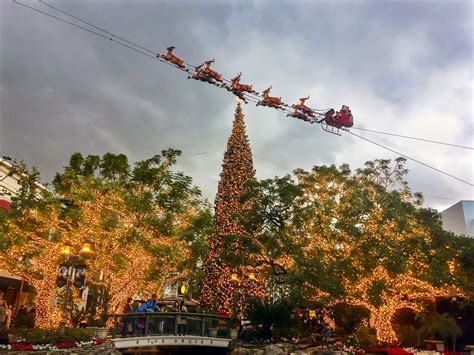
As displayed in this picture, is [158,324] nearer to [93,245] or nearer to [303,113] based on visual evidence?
[93,245]

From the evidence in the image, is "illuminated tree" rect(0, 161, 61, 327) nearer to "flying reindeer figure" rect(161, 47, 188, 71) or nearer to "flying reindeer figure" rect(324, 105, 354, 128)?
"flying reindeer figure" rect(161, 47, 188, 71)

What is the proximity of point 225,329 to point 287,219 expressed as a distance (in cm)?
786

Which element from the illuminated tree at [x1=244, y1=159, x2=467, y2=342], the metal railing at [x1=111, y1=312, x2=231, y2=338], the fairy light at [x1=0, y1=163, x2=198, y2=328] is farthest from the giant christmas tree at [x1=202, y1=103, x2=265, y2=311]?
the metal railing at [x1=111, y1=312, x2=231, y2=338]

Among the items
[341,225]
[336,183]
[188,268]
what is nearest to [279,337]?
[341,225]

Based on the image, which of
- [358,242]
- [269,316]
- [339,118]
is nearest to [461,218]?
[358,242]

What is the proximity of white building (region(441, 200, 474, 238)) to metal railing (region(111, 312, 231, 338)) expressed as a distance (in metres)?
30.5

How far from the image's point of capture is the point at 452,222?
38.4 m

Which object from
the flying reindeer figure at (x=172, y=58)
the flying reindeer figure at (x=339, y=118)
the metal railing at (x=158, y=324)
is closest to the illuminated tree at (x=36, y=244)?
the metal railing at (x=158, y=324)

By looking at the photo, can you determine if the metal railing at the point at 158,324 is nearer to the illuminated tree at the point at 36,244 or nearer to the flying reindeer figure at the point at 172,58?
the illuminated tree at the point at 36,244

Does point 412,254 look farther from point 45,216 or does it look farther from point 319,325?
point 45,216

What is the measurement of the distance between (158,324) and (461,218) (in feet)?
110

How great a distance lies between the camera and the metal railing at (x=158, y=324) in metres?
15.0

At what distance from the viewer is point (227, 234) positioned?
26422mm

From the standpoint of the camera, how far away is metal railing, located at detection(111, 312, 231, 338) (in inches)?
591
